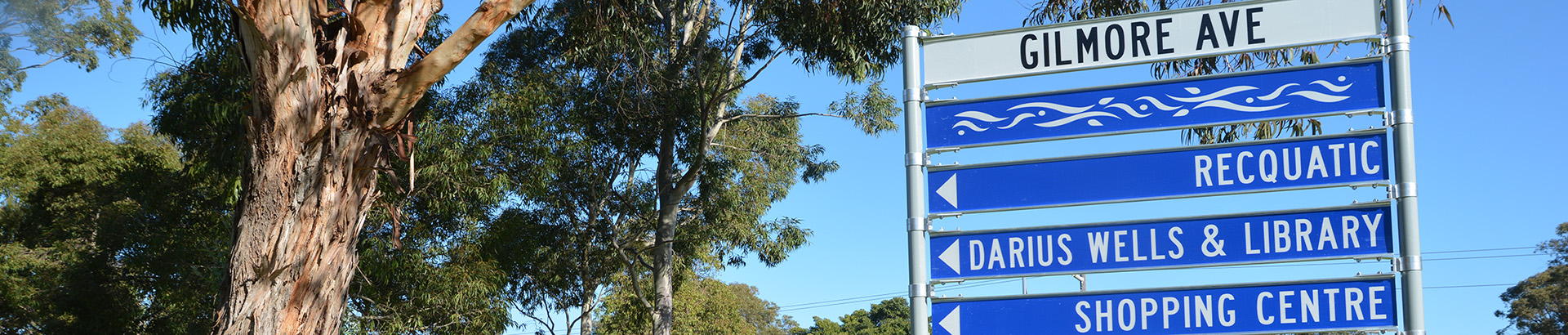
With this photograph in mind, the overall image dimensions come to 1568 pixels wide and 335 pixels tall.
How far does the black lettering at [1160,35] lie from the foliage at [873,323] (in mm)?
51217

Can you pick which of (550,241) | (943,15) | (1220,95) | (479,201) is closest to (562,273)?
(550,241)

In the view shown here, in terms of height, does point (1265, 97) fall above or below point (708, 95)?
below

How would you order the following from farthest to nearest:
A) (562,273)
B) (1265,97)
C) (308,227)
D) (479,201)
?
(562,273) < (479,201) < (308,227) < (1265,97)

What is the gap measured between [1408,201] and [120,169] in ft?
69.5

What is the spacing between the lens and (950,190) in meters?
4.36

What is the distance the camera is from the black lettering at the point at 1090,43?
4.39m

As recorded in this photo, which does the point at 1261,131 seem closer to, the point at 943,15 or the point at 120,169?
the point at 943,15

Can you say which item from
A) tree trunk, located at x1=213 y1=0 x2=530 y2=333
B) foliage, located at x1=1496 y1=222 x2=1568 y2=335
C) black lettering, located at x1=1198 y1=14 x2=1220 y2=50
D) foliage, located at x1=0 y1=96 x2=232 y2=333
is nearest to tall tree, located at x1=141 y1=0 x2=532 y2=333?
tree trunk, located at x1=213 y1=0 x2=530 y2=333

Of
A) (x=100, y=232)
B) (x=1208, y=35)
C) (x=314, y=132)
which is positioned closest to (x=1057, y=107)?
(x=1208, y=35)

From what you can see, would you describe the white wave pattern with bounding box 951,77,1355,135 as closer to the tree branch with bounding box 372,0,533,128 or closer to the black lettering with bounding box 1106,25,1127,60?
the black lettering with bounding box 1106,25,1127,60

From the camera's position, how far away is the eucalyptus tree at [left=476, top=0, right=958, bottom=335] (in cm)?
1260

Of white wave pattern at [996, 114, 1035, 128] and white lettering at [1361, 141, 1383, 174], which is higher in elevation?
white wave pattern at [996, 114, 1035, 128]

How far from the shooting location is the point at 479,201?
626 inches

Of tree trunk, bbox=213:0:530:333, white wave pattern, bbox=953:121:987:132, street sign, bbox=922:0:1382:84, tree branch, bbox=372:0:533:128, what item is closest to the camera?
street sign, bbox=922:0:1382:84
